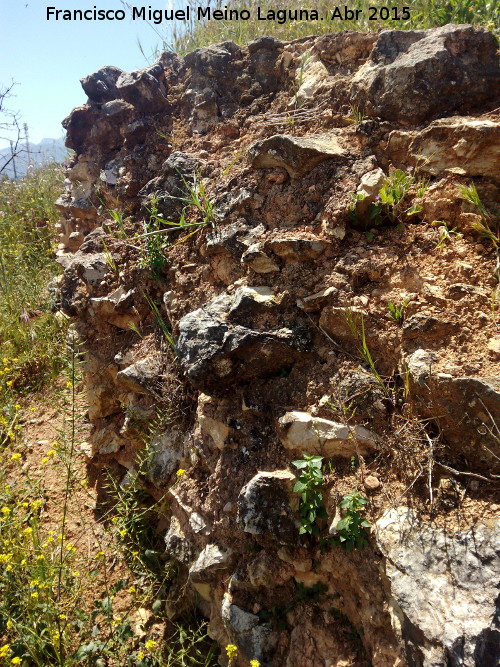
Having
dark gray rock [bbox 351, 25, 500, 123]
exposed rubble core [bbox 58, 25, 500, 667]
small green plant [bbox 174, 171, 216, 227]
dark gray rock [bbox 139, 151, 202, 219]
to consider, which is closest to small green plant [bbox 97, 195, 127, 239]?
exposed rubble core [bbox 58, 25, 500, 667]

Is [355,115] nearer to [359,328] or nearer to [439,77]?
[439,77]

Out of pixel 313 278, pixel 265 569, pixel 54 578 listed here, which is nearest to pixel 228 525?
pixel 265 569

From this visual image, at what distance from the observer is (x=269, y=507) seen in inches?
84.5

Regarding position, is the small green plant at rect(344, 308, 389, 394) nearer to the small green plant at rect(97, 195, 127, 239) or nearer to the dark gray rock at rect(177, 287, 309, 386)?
the dark gray rock at rect(177, 287, 309, 386)

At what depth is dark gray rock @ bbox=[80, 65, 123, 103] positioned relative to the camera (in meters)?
4.35

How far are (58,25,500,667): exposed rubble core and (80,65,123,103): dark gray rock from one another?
1442 millimetres

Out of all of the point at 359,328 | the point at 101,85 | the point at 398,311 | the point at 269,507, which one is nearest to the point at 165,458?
the point at 269,507

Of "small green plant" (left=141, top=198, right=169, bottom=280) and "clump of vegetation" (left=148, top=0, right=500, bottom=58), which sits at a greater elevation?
"clump of vegetation" (left=148, top=0, right=500, bottom=58)

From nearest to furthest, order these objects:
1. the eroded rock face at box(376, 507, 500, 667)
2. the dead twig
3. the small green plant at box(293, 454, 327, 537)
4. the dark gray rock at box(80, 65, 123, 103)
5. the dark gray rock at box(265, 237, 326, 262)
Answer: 1. the eroded rock face at box(376, 507, 500, 667)
2. the dead twig
3. the small green plant at box(293, 454, 327, 537)
4. the dark gray rock at box(265, 237, 326, 262)
5. the dark gray rock at box(80, 65, 123, 103)

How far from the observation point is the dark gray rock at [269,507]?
83.4 inches

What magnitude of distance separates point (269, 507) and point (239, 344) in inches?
31.7

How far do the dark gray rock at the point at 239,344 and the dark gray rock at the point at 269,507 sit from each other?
Result: 56 cm

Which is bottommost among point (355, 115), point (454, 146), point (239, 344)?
point (239, 344)

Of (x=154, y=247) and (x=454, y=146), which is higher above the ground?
(x=454, y=146)
